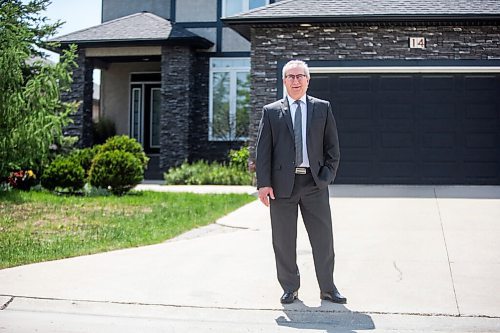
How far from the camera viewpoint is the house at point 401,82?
1416 cm

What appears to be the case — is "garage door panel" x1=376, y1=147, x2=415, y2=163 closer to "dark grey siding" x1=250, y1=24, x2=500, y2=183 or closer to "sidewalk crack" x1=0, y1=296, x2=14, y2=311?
"dark grey siding" x1=250, y1=24, x2=500, y2=183

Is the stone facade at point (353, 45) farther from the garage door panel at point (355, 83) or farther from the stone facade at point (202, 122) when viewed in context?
the stone facade at point (202, 122)

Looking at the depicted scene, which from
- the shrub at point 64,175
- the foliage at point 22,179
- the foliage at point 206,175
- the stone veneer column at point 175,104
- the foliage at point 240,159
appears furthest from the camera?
the stone veneer column at point 175,104

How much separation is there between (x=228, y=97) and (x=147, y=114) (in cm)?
337

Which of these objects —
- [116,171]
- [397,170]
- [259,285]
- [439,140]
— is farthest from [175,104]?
[259,285]

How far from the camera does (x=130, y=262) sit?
737cm

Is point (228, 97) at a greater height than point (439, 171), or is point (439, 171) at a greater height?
point (228, 97)

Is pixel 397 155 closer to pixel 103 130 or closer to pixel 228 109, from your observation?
pixel 228 109

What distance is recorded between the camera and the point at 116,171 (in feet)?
47.5

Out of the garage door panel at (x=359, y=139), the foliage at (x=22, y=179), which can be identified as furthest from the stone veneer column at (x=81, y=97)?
the garage door panel at (x=359, y=139)

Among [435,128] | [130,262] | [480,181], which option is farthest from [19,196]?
[480,181]

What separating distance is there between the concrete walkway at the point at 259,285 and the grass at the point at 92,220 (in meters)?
0.49

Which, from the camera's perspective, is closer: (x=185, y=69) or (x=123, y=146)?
(x=123, y=146)

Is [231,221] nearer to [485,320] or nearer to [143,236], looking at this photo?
[143,236]
